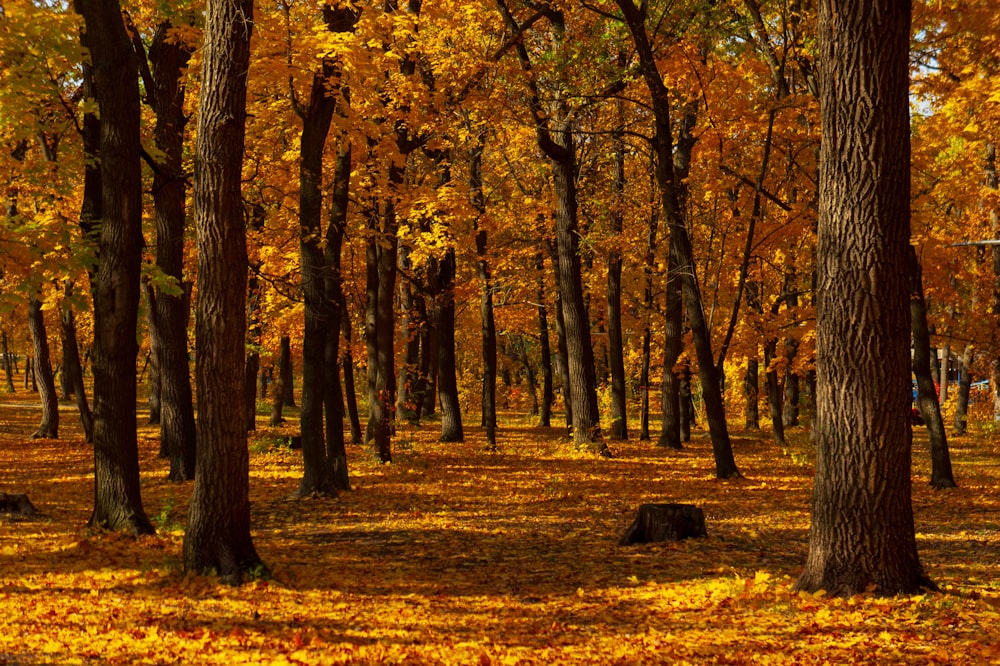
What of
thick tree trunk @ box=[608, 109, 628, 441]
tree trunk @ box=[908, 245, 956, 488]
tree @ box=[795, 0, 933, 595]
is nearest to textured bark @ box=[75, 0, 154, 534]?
tree @ box=[795, 0, 933, 595]

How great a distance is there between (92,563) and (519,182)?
2197 centimetres

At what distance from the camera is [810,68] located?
17047mm

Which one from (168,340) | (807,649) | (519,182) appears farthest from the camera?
(519,182)

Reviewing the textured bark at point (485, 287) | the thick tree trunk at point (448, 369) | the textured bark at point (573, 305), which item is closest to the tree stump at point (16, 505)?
the textured bark at point (573, 305)

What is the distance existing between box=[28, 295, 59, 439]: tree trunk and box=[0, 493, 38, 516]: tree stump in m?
12.7

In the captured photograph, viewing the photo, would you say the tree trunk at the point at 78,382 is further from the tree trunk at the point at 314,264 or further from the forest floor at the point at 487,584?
the tree trunk at the point at 314,264

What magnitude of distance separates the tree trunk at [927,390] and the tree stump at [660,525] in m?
7.04

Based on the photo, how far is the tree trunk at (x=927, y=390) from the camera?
15922 millimetres

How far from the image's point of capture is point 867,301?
23.3 feet

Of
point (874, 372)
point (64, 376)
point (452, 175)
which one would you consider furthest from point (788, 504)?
point (64, 376)

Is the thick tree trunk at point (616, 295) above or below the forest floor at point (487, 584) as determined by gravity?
above

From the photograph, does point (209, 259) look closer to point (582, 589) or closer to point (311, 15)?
point (582, 589)

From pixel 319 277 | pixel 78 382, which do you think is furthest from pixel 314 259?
pixel 78 382

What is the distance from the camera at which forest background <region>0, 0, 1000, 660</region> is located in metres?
13.6
